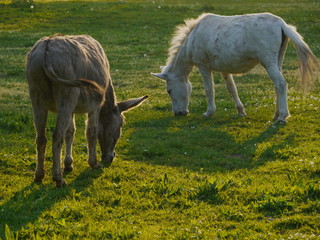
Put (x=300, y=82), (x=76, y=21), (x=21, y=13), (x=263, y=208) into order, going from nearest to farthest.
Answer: (x=263, y=208)
(x=300, y=82)
(x=76, y=21)
(x=21, y=13)

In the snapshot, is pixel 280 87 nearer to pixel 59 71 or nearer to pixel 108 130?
pixel 108 130

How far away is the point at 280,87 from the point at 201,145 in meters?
2.61

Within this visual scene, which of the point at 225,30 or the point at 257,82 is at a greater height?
the point at 225,30

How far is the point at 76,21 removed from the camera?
33625 mm

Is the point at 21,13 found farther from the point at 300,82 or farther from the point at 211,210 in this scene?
the point at 211,210

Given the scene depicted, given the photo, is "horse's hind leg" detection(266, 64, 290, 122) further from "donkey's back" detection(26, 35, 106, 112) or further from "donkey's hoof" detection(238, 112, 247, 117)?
"donkey's back" detection(26, 35, 106, 112)

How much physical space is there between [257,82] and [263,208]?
11721 millimetres

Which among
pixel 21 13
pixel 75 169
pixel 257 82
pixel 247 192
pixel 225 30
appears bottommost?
pixel 21 13

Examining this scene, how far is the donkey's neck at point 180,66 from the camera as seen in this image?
45.9 ft

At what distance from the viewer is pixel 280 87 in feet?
39.8

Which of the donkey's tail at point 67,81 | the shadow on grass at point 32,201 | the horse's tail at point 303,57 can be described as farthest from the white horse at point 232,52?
the donkey's tail at point 67,81

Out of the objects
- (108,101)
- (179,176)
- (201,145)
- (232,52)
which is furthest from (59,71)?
(232,52)

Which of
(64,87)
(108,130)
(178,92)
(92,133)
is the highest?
(64,87)

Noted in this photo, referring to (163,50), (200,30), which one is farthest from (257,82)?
(163,50)
